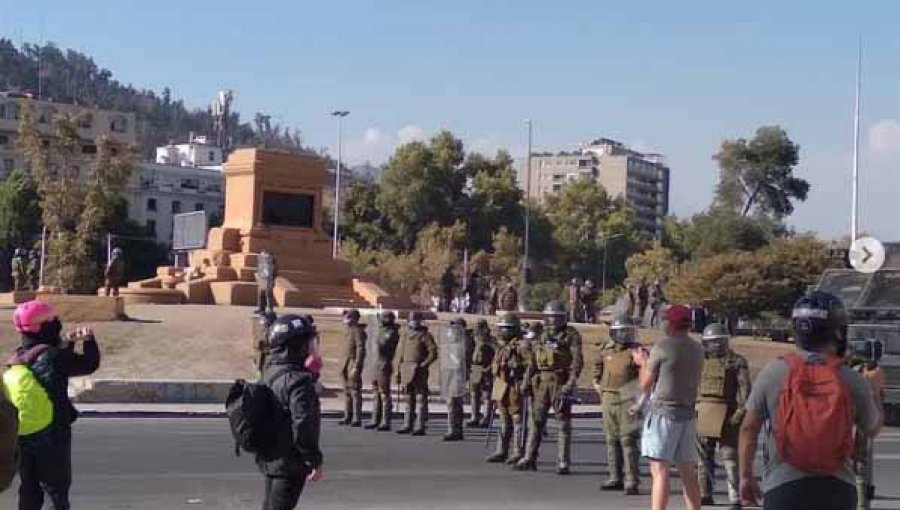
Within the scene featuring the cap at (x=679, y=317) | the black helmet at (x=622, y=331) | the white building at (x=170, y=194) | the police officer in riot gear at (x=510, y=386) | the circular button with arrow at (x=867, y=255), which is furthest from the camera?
the white building at (x=170, y=194)

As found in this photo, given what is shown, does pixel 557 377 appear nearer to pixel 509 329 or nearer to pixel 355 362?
pixel 509 329

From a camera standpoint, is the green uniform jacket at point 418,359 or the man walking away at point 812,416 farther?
the green uniform jacket at point 418,359

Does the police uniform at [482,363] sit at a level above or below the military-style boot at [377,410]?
above

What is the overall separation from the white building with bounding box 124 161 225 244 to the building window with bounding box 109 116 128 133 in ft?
16.3

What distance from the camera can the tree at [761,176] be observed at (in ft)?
278

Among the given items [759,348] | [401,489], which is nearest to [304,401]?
[401,489]

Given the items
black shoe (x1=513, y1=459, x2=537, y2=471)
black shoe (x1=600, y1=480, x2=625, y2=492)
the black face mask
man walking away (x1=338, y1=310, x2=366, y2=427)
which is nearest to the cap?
black shoe (x1=600, y1=480, x2=625, y2=492)

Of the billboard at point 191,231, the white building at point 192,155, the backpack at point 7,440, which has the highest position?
the white building at point 192,155

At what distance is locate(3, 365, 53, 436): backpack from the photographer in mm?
7797

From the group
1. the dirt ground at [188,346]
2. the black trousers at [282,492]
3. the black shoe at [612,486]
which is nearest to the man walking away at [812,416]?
the black trousers at [282,492]

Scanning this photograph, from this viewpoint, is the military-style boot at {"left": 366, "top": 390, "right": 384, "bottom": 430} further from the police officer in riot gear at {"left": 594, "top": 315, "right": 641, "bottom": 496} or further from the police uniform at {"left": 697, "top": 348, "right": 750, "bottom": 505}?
the police uniform at {"left": 697, "top": 348, "right": 750, "bottom": 505}

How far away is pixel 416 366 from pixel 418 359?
0.33 ft

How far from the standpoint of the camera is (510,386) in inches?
627

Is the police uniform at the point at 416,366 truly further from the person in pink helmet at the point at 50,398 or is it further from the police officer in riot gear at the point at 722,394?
the person in pink helmet at the point at 50,398
